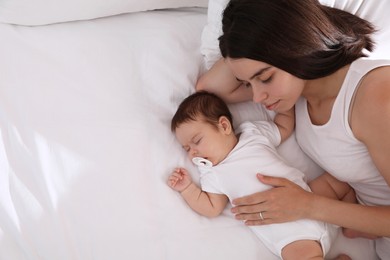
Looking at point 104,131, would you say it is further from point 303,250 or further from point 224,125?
point 303,250

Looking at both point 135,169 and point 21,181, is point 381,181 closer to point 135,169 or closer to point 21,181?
point 135,169

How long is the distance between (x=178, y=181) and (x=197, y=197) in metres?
0.07

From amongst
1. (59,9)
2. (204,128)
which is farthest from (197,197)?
(59,9)

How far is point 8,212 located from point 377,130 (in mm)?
959

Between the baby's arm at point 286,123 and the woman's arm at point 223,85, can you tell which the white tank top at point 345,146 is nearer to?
the baby's arm at point 286,123

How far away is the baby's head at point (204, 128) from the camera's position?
54.8 inches

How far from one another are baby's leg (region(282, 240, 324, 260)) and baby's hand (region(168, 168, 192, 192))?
0.33m

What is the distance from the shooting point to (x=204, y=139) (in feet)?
4.56

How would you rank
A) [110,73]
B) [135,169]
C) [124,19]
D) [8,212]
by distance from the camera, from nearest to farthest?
[8,212], [135,169], [110,73], [124,19]

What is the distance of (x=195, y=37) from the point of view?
1.58 meters

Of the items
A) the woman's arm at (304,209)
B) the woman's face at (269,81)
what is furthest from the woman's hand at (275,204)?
the woman's face at (269,81)

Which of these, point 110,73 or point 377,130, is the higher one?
point 377,130

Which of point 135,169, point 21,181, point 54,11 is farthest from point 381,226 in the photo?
point 54,11


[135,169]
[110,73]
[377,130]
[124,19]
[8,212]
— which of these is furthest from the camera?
[124,19]
